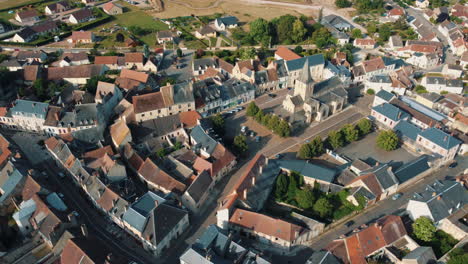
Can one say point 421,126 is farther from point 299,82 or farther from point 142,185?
point 142,185

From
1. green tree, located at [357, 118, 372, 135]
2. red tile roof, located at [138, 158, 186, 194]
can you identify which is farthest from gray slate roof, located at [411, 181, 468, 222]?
red tile roof, located at [138, 158, 186, 194]

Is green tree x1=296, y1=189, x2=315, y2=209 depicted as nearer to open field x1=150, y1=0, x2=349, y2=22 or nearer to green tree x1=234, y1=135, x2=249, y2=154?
green tree x1=234, y1=135, x2=249, y2=154

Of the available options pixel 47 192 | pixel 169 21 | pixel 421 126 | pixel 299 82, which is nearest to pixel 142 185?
pixel 47 192

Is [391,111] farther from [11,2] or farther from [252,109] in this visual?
[11,2]

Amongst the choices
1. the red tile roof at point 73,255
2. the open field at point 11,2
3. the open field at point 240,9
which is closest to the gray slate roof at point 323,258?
the red tile roof at point 73,255

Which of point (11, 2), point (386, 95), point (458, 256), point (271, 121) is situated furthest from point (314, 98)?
point (11, 2)

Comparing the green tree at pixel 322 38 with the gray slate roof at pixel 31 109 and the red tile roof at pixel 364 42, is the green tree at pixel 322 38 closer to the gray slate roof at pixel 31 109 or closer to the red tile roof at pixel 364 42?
the red tile roof at pixel 364 42
